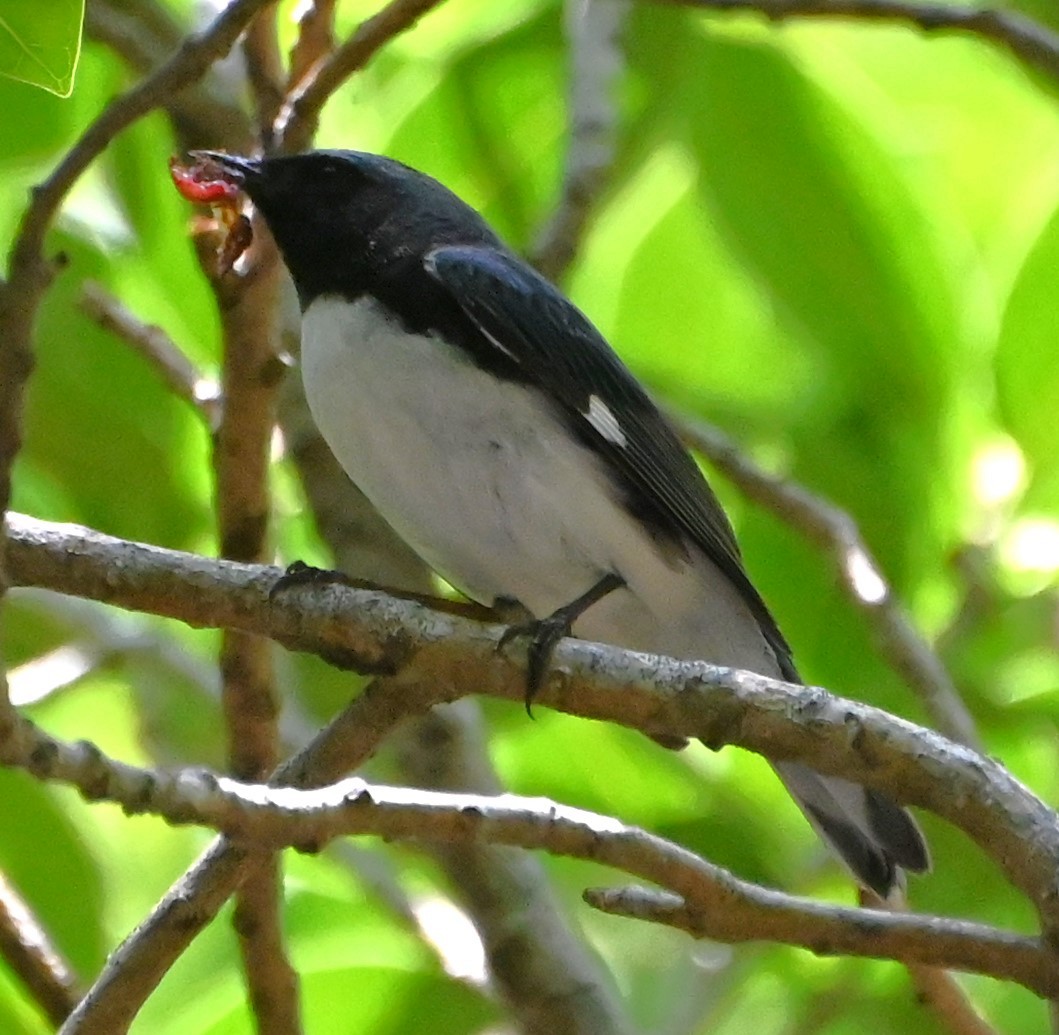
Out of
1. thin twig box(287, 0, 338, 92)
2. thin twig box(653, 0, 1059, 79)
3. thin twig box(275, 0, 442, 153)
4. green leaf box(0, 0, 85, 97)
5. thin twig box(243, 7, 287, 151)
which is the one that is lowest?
thin twig box(653, 0, 1059, 79)

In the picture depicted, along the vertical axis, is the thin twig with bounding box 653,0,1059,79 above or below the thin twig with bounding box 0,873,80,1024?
above

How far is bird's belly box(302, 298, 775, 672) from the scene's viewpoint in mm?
2641

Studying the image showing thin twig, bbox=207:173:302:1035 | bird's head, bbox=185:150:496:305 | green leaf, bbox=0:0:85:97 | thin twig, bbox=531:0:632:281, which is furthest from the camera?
thin twig, bbox=531:0:632:281

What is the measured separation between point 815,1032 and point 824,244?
1342 mm

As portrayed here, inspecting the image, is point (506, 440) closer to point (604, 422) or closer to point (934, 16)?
point (604, 422)

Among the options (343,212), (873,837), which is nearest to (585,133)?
(343,212)

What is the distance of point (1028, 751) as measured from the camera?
299 centimetres

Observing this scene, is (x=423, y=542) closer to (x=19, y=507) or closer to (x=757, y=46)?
(x=19, y=507)

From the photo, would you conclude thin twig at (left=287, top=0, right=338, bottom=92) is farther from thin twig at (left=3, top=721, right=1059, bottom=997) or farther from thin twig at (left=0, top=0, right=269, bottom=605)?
thin twig at (left=3, top=721, right=1059, bottom=997)

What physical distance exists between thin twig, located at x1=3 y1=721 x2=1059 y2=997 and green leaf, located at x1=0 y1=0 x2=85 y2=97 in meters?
0.65

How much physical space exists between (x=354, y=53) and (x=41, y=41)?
65cm

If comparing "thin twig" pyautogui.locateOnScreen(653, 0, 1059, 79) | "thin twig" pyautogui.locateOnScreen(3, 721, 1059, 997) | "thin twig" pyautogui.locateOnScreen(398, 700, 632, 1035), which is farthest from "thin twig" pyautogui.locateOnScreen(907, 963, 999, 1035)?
"thin twig" pyautogui.locateOnScreen(653, 0, 1059, 79)

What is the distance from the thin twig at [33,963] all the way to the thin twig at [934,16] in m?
1.83

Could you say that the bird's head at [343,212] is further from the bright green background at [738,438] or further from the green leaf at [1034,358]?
the green leaf at [1034,358]
